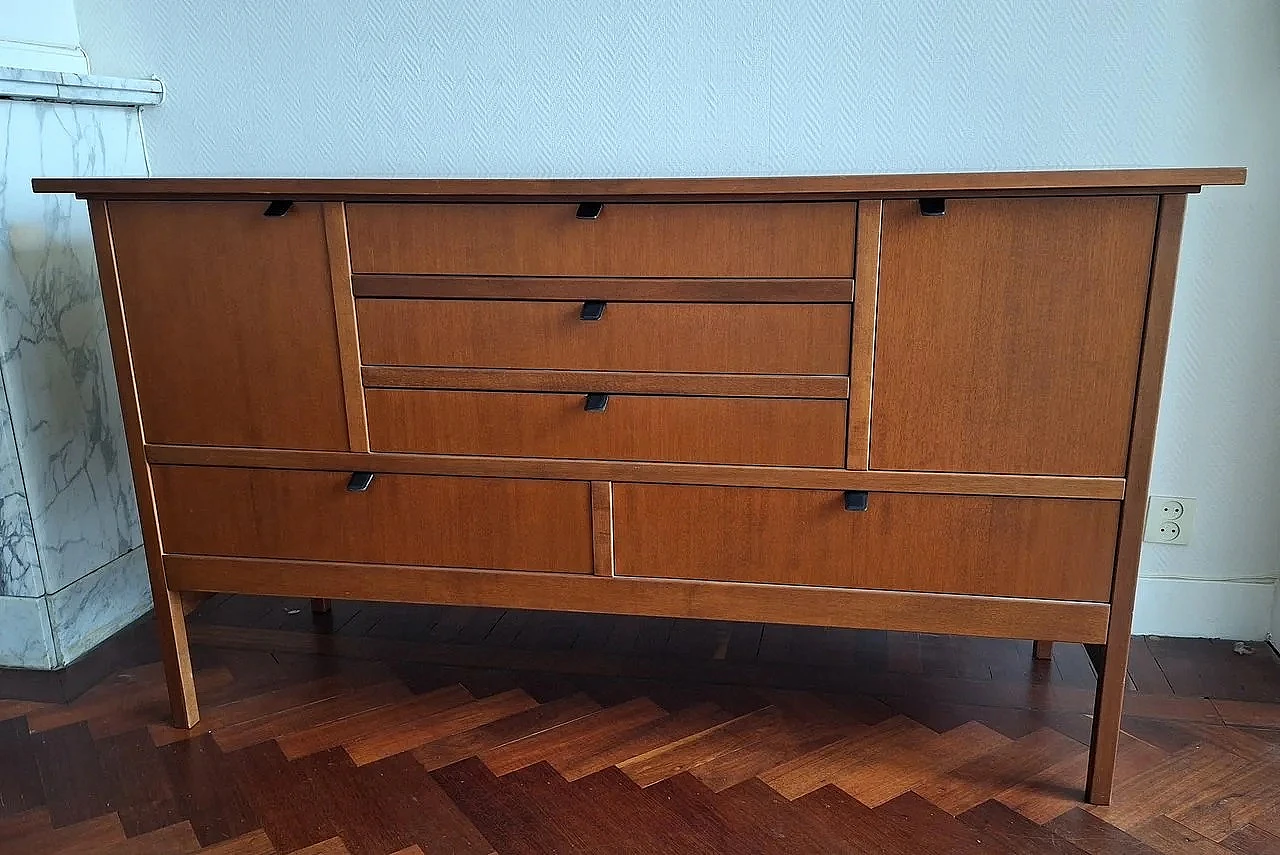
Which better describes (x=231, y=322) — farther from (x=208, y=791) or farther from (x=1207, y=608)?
(x=1207, y=608)

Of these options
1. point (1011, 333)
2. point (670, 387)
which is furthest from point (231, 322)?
point (1011, 333)

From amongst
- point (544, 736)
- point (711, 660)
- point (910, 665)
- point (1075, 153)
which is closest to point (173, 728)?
point (544, 736)

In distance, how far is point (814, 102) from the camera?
1764mm

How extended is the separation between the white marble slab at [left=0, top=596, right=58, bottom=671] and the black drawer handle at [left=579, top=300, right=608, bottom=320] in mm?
1285

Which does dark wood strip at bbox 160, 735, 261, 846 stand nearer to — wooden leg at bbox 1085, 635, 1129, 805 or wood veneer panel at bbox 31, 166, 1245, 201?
wood veneer panel at bbox 31, 166, 1245, 201

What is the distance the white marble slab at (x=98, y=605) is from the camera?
1.89 m

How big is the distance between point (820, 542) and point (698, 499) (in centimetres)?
19

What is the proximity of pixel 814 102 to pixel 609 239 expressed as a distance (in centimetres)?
66

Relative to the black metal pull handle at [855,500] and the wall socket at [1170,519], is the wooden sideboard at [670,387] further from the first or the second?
the wall socket at [1170,519]

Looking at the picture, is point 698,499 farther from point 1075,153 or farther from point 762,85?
point 1075,153

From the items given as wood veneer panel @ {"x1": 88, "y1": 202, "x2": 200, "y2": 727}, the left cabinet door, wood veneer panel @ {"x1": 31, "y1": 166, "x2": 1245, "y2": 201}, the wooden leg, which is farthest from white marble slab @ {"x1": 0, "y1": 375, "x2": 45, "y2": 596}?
the wooden leg

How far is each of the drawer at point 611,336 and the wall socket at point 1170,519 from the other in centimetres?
96

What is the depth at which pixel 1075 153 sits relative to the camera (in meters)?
1.72

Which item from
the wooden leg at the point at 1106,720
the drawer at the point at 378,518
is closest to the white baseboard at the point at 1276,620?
the wooden leg at the point at 1106,720
